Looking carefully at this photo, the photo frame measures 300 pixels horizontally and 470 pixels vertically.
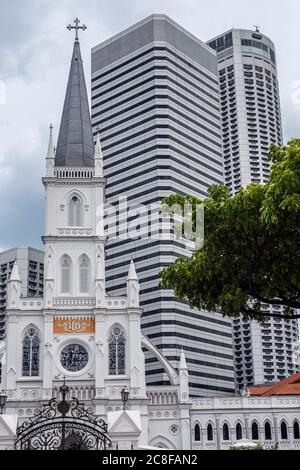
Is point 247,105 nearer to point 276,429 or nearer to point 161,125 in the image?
point 161,125

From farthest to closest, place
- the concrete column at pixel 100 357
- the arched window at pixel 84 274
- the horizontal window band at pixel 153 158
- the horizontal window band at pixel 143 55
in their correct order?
the horizontal window band at pixel 143 55
the horizontal window band at pixel 153 158
the arched window at pixel 84 274
the concrete column at pixel 100 357

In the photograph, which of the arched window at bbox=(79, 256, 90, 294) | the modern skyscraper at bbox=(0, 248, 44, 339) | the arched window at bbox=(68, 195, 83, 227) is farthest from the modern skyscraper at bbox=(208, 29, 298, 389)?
the arched window at bbox=(79, 256, 90, 294)

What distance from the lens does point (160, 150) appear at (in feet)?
360

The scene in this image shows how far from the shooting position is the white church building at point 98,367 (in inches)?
1924

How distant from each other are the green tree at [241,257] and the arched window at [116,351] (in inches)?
1175

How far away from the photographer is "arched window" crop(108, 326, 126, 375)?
165 ft

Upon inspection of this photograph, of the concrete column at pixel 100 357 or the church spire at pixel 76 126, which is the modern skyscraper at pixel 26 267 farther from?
the concrete column at pixel 100 357

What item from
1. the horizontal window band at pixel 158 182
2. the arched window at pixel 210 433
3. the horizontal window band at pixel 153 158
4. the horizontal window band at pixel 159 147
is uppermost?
the horizontal window band at pixel 159 147

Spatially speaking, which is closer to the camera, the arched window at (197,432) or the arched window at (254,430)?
the arched window at (197,432)

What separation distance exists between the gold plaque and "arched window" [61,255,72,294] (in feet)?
8.68

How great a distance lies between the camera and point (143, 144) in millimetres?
112062

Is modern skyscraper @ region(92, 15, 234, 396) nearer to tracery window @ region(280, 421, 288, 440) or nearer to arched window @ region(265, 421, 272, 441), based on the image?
arched window @ region(265, 421, 272, 441)

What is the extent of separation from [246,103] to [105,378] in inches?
4458

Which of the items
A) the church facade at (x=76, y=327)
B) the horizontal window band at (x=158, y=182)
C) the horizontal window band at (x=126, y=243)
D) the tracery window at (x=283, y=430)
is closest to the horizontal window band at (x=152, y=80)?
the horizontal window band at (x=158, y=182)
